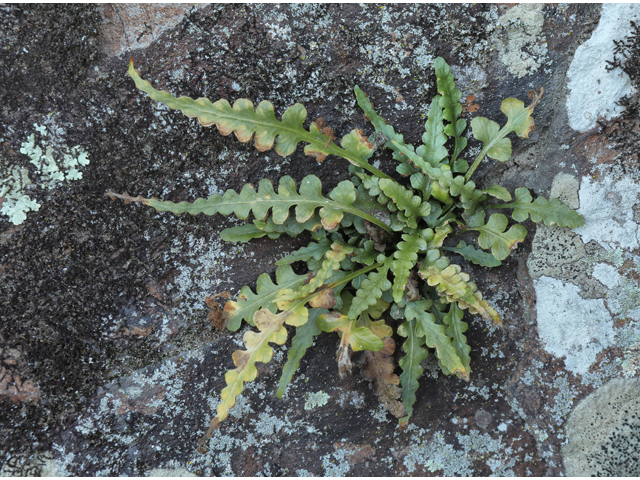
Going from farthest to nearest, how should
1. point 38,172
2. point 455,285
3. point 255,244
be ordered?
point 255,244 → point 38,172 → point 455,285

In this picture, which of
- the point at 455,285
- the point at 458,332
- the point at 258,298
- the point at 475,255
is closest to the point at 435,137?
the point at 475,255

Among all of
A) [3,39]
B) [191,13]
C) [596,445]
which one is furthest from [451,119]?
[3,39]

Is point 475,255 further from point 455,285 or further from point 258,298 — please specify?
point 258,298

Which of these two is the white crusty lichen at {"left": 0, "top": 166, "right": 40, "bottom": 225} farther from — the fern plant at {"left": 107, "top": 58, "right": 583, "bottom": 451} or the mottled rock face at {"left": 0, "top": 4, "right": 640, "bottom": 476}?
the fern plant at {"left": 107, "top": 58, "right": 583, "bottom": 451}

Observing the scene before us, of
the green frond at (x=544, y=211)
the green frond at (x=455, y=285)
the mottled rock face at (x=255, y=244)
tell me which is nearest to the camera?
the green frond at (x=455, y=285)

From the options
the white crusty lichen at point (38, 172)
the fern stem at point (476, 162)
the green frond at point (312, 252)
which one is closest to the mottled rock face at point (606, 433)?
the fern stem at point (476, 162)

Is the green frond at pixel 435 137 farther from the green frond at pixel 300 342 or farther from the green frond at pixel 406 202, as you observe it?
the green frond at pixel 300 342

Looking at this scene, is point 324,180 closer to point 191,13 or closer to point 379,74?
point 379,74
